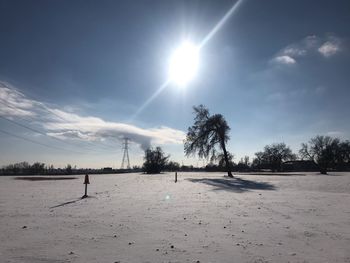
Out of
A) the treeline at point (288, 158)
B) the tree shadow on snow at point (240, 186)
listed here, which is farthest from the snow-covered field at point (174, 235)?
the treeline at point (288, 158)

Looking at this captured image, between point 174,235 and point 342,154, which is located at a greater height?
point 342,154

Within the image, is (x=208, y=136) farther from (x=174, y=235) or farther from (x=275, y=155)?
(x=275, y=155)

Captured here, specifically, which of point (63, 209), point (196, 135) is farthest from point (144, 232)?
point (196, 135)

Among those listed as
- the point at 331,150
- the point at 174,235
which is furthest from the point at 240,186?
the point at 331,150

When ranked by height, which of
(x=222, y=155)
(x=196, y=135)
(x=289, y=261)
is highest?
(x=196, y=135)

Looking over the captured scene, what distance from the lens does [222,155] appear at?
160 feet

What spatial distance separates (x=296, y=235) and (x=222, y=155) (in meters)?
41.3

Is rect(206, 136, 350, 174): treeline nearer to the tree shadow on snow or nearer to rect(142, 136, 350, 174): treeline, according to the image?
rect(142, 136, 350, 174): treeline

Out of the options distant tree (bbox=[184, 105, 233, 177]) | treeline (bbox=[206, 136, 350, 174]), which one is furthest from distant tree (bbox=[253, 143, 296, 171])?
distant tree (bbox=[184, 105, 233, 177])

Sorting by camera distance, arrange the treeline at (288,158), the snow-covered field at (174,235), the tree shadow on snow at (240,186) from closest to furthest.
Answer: the snow-covered field at (174,235), the tree shadow on snow at (240,186), the treeline at (288,158)

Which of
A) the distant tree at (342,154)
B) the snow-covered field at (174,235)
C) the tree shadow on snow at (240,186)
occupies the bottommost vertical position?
the snow-covered field at (174,235)

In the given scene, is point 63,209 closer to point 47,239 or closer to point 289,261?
point 47,239

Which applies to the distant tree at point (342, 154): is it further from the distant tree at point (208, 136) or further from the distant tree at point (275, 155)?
the distant tree at point (208, 136)

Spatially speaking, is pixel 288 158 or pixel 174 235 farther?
pixel 288 158
